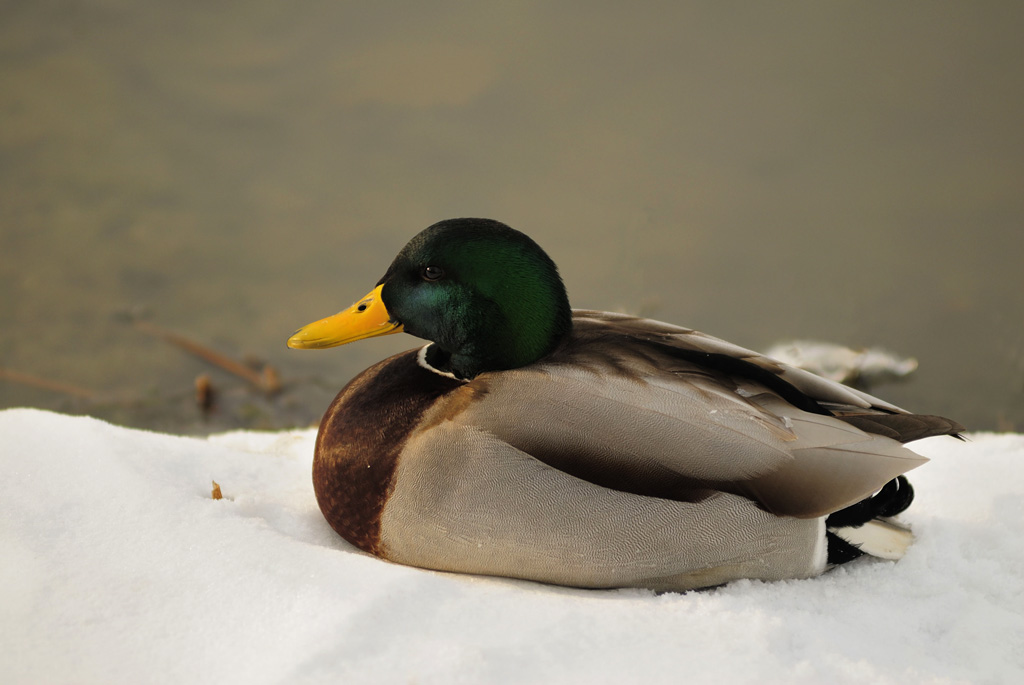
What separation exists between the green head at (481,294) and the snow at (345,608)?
56 centimetres

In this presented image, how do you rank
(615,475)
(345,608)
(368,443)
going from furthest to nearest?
1. (368,443)
2. (615,475)
3. (345,608)

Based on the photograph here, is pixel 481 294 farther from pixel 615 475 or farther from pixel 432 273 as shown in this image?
pixel 615 475

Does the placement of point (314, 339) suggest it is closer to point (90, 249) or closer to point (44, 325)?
point (44, 325)

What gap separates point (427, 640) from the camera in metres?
1.83

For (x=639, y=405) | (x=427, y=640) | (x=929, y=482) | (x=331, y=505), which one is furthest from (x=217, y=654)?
(x=929, y=482)

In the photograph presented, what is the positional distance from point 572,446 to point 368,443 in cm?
52

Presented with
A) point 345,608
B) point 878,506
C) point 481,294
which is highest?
point 481,294

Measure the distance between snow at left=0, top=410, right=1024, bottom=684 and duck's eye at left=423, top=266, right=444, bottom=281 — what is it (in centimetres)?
69

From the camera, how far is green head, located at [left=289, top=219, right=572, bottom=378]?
229 cm

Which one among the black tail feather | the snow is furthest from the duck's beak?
the black tail feather

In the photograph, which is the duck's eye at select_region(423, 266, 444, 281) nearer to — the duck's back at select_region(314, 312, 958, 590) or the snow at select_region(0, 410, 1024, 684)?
the duck's back at select_region(314, 312, 958, 590)

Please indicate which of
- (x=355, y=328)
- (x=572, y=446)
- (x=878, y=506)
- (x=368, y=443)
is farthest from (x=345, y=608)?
(x=878, y=506)

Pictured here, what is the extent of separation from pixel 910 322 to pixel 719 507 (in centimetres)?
300

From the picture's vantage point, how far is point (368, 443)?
2277 millimetres
